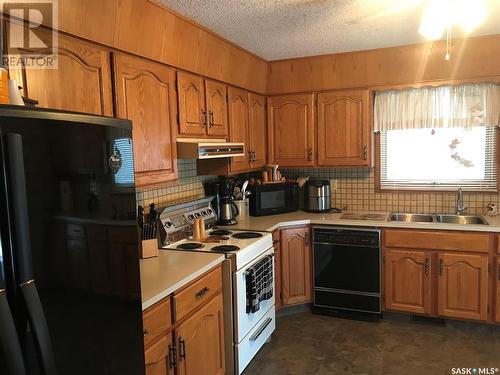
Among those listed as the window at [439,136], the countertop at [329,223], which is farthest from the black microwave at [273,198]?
the window at [439,136]

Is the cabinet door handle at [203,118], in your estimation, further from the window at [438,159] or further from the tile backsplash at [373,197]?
the window at [438,159]

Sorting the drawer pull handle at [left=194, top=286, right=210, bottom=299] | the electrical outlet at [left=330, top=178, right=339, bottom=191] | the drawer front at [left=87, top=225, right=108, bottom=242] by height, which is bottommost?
the drawer pull handle at [left=194, top=286, right=210, bottom=299]

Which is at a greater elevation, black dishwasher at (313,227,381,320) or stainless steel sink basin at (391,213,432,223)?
stainless steel sink basin at (391,213,432,223)

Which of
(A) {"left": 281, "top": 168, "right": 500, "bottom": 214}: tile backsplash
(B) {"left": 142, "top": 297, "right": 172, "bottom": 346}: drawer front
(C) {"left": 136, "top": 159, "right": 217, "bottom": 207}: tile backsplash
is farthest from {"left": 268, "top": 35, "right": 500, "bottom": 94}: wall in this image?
(B) {"left": 142, "top": 297, "right": 172, "bottom": 346}: drawer front

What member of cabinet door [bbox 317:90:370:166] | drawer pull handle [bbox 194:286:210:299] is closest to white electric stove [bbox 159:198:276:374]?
drawer pull handle [bbox 194:286:210:299]

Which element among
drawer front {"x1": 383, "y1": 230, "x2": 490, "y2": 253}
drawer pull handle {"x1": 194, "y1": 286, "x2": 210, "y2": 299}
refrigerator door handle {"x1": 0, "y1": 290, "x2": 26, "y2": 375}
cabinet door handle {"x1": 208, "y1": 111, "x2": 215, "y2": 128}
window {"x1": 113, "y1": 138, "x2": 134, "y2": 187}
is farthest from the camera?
drawer front {"x1": 383, "y1": 230, "x2": 490, "y2": 253}

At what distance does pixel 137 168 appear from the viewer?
2.21 metres

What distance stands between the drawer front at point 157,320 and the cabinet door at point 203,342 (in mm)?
129

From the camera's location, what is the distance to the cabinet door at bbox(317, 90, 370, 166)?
366 cm

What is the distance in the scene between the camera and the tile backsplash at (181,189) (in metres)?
2.80

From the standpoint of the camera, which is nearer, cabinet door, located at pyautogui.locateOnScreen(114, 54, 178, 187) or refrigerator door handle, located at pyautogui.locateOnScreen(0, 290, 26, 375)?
refrigerator door handle, located at pyautogui.locateOnScreen(0, 290, 26, 375)

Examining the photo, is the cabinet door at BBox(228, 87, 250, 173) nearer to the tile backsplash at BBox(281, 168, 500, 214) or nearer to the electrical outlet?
the tile backsplash at BBox(281, 168, 500, 214)

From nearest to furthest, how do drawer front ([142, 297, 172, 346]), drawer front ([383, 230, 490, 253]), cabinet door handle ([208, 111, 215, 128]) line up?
drawer front ([142, 297, 172, 346])
cabinet door handle ([208, 111, 215, 128])
drawer front ([383, 230, 490, 253])

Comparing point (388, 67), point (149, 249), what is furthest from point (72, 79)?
point (388, 67)
